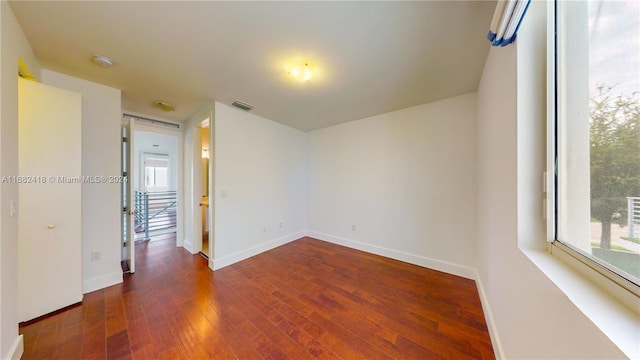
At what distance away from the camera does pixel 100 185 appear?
230 centimetres

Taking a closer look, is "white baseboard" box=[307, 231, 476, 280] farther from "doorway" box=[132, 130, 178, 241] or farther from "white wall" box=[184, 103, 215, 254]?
"doorway" box=[132, 130, 178, 241]

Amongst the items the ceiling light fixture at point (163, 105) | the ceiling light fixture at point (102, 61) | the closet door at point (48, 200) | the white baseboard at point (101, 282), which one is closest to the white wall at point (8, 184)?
the ceiling light fixture at point (102, 61)

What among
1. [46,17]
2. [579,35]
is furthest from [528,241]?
[46,17]

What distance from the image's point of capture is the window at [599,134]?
59cm

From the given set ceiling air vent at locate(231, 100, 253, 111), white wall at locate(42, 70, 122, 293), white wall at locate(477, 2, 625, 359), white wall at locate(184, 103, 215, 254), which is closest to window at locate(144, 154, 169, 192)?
white wall at locate(184, 103, 215, 254)

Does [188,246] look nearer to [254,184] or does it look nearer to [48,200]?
[254,184]

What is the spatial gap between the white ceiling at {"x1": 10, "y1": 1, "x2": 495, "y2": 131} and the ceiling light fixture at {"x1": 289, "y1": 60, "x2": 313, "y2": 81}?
8cm

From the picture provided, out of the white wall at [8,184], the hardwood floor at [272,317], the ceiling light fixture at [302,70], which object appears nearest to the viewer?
the white wall at [8,184]

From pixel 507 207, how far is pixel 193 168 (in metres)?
4.10

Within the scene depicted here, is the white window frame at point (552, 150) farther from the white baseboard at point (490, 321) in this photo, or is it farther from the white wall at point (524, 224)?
the white baseboard at point (490, 321)

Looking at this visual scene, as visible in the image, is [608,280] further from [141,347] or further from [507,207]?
[141,347]

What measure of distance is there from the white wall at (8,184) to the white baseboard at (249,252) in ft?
5.00

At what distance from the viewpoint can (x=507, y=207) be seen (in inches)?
49.6

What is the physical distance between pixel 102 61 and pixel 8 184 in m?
1.27
